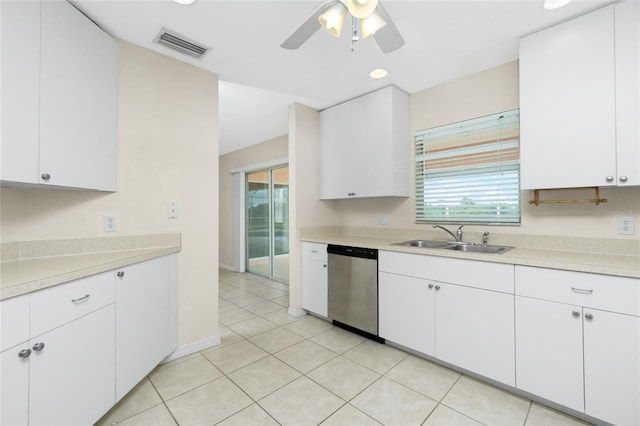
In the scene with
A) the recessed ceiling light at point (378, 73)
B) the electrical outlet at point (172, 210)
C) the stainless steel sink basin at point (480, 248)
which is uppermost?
the recessed ceiling light at point (378, 73)

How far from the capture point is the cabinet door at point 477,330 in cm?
179

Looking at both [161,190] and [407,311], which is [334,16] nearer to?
[161,190]

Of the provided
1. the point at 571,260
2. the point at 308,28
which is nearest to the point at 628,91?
the point at 571,260

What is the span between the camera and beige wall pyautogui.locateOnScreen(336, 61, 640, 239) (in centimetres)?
190

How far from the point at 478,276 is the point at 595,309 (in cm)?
58

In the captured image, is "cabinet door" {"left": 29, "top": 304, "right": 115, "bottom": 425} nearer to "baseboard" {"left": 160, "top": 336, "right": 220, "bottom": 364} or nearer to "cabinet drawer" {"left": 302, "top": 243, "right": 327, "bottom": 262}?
"baseboard" {"left": 160, "top": 336, "right": 220, "bottom": 364}

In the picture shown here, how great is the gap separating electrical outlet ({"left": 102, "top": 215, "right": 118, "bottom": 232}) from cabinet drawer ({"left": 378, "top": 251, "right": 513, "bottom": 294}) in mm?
2109

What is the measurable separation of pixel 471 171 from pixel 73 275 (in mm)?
2960

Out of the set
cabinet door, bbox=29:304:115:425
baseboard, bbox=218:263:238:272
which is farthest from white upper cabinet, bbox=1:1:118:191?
baseboard, bbox=218:263:238:272

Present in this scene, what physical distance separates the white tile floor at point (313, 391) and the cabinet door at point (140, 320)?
0.19m

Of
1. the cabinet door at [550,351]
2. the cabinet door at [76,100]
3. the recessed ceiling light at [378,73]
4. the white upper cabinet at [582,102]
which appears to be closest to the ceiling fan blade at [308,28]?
the recessed ceiling light at [378,73]

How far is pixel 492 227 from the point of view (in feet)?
7.91

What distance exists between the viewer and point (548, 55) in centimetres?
188

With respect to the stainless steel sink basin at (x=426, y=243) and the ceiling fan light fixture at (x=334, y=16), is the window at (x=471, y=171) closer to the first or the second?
the stainless steel sink basin at (x=426, y=243)
